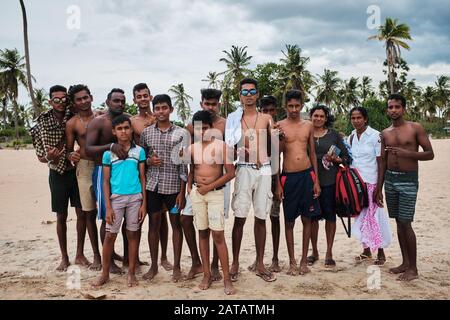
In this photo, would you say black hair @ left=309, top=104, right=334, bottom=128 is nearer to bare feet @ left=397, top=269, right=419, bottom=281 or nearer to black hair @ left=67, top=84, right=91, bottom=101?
bare feet @ left=397, top=269, right=419, bottom=281

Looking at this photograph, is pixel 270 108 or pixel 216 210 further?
pixel 270 108

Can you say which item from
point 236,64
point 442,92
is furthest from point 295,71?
point 442,92

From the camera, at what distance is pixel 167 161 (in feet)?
14.4

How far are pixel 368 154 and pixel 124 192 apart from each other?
3192mm

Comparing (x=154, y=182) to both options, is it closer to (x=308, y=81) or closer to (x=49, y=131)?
(x=49, y=131)

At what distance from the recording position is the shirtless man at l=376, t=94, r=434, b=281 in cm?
434

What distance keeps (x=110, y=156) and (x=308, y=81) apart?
44619mm

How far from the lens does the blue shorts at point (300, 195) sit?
4.62 m

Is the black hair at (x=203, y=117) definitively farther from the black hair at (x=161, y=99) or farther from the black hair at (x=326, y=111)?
the black hair at (x=326, y=111)

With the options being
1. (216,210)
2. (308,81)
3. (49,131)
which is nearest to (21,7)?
(49,131)

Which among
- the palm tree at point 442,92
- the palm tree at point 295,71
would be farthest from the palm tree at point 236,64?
the palm tree at point 442,92

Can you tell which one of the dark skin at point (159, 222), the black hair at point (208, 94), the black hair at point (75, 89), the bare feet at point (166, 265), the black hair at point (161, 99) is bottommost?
the bare feet at point (166, 265)

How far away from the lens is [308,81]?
46156 millimetres
